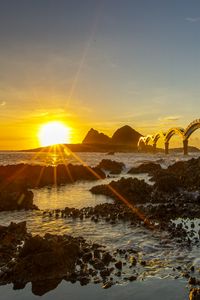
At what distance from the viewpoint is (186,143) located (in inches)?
6014

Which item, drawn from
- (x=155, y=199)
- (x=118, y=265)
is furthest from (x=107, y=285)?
(x=155, y=199)

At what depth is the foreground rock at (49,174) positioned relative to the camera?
50.7 m

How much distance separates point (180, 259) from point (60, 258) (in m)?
5.29

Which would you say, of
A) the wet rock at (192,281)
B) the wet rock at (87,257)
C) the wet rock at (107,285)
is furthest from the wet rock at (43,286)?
the wet rock at (192,281)

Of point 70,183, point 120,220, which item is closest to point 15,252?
point 120,220

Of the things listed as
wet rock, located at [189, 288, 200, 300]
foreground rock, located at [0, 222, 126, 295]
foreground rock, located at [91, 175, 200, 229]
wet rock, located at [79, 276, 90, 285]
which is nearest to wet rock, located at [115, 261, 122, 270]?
foreground rock, located at [0, 222, 126, 295]

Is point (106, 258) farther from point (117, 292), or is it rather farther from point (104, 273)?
point (117, 292)

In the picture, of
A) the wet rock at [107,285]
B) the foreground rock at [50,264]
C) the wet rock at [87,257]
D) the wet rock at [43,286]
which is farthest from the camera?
the wet rock at [87,257]

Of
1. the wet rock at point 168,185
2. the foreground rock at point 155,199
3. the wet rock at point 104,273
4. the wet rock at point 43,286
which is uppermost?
the wet rock at point 168,185

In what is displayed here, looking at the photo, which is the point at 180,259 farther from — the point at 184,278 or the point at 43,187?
the point at 43,187

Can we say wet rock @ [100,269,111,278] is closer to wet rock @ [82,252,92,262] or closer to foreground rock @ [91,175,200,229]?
wet rock @ [82,252,92,262]

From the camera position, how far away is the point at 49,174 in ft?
177

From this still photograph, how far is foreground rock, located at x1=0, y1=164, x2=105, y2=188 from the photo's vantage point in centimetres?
5067

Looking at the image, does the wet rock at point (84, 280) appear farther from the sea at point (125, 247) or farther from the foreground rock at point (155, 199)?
the foreground rock at point (155, 199)
